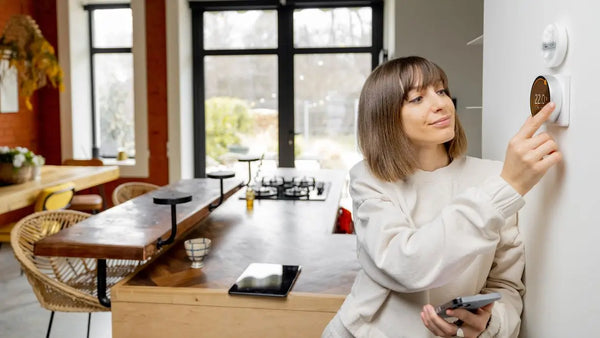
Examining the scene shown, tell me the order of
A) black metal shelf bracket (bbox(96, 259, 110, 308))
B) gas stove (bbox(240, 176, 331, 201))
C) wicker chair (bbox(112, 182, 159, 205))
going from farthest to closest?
wicker chair (bbox(112, 182, 159, 205)), gas stove (bbox(240, 176, 331, 201)), black metal shelf bracket (bbox(96, 259, 110, 308))

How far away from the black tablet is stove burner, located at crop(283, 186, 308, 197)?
5.52 ft

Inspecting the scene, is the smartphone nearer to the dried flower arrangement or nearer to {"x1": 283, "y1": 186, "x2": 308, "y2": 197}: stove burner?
{"x1": 283, "y1": 186, "x2": 308, "y2": 197}: stove burner

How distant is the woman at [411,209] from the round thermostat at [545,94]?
0.48 feet

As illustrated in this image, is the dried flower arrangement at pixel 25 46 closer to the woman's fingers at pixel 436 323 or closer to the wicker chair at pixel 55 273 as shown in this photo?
the wicker chair at pixel 55 273

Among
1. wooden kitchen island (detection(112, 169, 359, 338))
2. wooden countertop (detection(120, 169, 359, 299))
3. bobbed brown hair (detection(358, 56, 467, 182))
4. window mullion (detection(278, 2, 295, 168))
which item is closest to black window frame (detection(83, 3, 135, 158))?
window mullion (detection(278, 2, 295, 168))

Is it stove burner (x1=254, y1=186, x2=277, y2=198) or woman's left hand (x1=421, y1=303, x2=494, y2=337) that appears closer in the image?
woman's left hand (x1=421, y1=303, x2=494, y2=337)

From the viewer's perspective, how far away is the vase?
16.4ft

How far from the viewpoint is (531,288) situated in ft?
4.43

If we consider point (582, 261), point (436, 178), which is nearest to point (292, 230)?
point (436, 178)

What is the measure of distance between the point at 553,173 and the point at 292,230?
1951 mm

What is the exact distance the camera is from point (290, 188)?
169 inches

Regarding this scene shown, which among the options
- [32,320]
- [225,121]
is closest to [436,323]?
[32,320]

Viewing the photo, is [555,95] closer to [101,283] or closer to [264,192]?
[101,283]

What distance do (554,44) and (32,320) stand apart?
395 centimetres
